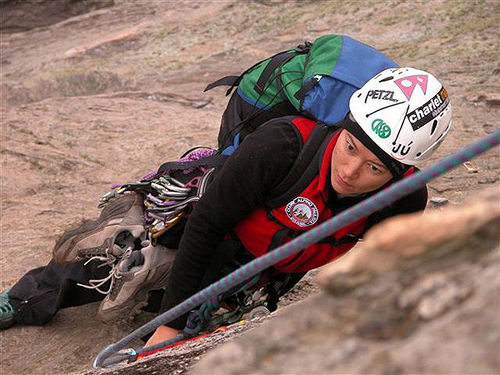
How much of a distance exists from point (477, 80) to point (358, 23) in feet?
7.65

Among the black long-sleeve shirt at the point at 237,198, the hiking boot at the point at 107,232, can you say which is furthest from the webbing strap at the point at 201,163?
the black long-sleeve shirt at the point at 237,198

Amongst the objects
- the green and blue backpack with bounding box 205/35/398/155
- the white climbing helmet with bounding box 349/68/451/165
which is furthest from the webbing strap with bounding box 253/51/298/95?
the white climbing helmet with bounding box 349/68/451/165

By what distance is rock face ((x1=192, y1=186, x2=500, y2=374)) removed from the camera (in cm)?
122

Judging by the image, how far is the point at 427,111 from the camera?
299cm

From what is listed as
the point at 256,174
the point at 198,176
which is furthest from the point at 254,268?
the point at 198,176

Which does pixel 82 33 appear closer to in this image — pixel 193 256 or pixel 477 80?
pixel 477 80

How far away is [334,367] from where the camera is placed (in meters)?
1.24

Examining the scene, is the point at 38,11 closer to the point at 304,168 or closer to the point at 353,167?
the point at 304,168

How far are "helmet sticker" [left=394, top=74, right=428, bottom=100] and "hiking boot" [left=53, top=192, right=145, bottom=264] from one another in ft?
5.38

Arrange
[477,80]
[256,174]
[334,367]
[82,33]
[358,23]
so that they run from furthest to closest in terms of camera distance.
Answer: [82,33]
[358,23]
[477,80]
[256,174]
[334,367]

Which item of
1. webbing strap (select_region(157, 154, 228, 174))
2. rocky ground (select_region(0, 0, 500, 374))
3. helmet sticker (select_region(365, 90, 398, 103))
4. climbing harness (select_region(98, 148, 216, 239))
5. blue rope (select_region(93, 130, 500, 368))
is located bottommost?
rocky ground (select_region(0, 0, 500, 374))

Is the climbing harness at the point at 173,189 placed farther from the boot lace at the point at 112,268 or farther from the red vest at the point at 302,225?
the red vest at the point at 302,225

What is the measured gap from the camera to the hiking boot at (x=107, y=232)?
3.88 m

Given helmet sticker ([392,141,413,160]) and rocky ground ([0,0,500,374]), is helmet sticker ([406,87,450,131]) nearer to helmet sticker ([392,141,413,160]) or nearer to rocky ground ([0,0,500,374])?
helmet sticker ([392,141,413,160])
